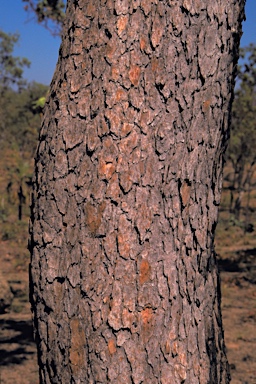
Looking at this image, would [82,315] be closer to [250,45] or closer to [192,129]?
[192,129]

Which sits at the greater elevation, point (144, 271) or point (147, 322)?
point (144, 271)

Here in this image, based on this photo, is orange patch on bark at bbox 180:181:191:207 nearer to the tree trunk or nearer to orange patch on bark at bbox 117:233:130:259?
the tree trunk

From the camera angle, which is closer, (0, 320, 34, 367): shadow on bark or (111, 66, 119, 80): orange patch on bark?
(111, 66, 119, 80): orange patch on bark

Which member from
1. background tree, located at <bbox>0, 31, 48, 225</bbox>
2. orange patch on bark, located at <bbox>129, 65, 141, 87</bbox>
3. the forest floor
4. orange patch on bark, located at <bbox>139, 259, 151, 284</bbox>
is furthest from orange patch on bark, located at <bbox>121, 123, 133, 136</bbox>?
background tree, located at <bbox>0, 31, 48, 225</bbox>

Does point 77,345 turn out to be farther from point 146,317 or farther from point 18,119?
point 18,119

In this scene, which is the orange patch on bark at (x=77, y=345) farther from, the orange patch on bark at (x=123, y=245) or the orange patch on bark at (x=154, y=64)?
the orange patch on bark at (x=154, y=64)

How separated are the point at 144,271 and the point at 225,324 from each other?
26.2 ft

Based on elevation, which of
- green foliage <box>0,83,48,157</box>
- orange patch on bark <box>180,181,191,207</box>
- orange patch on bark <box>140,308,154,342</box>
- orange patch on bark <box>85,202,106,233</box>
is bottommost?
orange patch on bark <box>140,308,154,342</box>

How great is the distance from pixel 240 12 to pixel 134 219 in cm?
72

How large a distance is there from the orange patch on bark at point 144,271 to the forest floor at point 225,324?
17.4 ft

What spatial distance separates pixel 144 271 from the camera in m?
1.44

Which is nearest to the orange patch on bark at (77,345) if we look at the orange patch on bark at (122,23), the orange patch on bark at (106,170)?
the orange patch on bark at (106,170)

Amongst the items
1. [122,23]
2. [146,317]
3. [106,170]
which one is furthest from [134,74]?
[146,317]

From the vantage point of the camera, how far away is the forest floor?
6.62 meters
